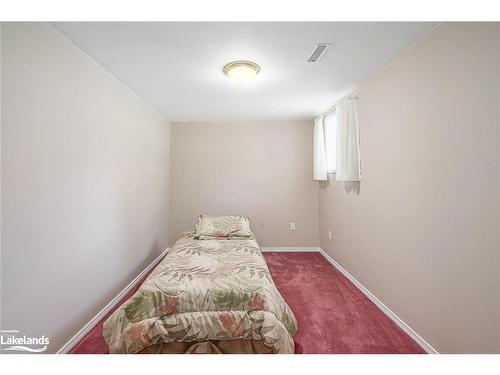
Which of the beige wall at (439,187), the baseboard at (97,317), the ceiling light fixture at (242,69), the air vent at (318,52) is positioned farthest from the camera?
the ceiling light fixture at (242,69)

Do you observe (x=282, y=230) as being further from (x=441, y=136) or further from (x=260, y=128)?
(x=441, y=136)

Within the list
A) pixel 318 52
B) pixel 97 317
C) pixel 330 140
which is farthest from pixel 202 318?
pixel 330 140

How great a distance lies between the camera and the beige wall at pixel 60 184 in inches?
47.6

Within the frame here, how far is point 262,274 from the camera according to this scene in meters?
1.77

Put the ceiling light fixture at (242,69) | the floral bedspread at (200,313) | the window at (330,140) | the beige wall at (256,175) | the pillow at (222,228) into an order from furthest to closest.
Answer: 1. the beige wall at (256,175)
2. the window at (330,140)
3. the pillow at (222,228)
4. the ceiling light fixture at (242,69)
5. the floral bedspread at (200,313)

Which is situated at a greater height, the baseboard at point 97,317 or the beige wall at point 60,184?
the beige wall at point 60,184

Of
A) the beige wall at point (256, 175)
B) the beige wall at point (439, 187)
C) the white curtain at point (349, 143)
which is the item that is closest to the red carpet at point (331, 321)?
the beige wall at point (439, 187)

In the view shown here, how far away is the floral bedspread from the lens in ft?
4.57

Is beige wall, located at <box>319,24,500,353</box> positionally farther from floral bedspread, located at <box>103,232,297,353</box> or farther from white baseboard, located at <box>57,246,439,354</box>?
floral bedspread, located at <box>103,232,297,353</box>

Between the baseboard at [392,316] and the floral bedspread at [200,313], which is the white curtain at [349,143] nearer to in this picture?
the baseboard at [392,316]

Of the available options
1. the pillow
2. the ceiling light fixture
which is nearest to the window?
the pillow

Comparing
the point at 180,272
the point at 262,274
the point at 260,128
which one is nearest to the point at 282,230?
the point at 260,128

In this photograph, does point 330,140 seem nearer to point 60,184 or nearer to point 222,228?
point 222,228

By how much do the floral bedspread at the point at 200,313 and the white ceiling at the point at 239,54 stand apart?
5.93 feet
